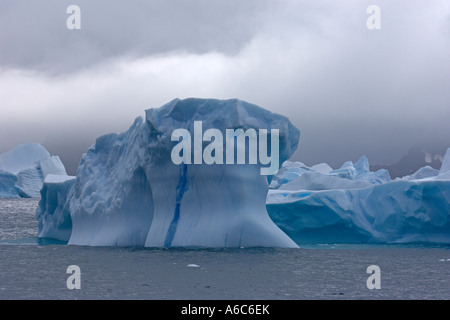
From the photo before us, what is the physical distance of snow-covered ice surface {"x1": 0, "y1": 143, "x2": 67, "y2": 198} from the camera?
5622 centimetres

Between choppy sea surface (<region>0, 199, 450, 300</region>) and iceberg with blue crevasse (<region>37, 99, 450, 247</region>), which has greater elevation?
iceberg with blue crevasse (<region>37, 99, 450, 247</region>)

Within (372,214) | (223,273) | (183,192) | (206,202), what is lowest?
(223,273)

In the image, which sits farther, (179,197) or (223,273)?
(179,197)

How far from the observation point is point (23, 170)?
183 feet

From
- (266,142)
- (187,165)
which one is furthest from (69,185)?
(266,142)

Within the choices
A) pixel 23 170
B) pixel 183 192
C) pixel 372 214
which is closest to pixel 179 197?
pixel 183 192

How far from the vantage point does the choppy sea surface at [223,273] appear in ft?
28.7

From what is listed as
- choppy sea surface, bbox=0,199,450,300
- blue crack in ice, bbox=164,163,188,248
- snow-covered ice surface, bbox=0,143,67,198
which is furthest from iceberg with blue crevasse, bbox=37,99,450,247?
snow-covered ice surface, bbox=0,143,67,198

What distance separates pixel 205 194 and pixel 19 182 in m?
46.4

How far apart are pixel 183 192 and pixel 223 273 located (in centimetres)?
554

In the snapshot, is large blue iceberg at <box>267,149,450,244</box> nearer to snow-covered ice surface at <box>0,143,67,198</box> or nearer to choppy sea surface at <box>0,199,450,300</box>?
choppy sea surface at <box>0,199,450,300</box>

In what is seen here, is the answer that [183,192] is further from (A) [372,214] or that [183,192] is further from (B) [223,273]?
(A) [372,214]

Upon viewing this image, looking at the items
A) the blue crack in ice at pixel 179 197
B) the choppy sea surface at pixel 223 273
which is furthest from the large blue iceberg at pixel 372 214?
the blue crack in ice at pixel 179 197

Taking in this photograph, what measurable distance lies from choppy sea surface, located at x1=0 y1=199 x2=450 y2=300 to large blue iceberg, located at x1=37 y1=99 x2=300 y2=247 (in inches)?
30.8
